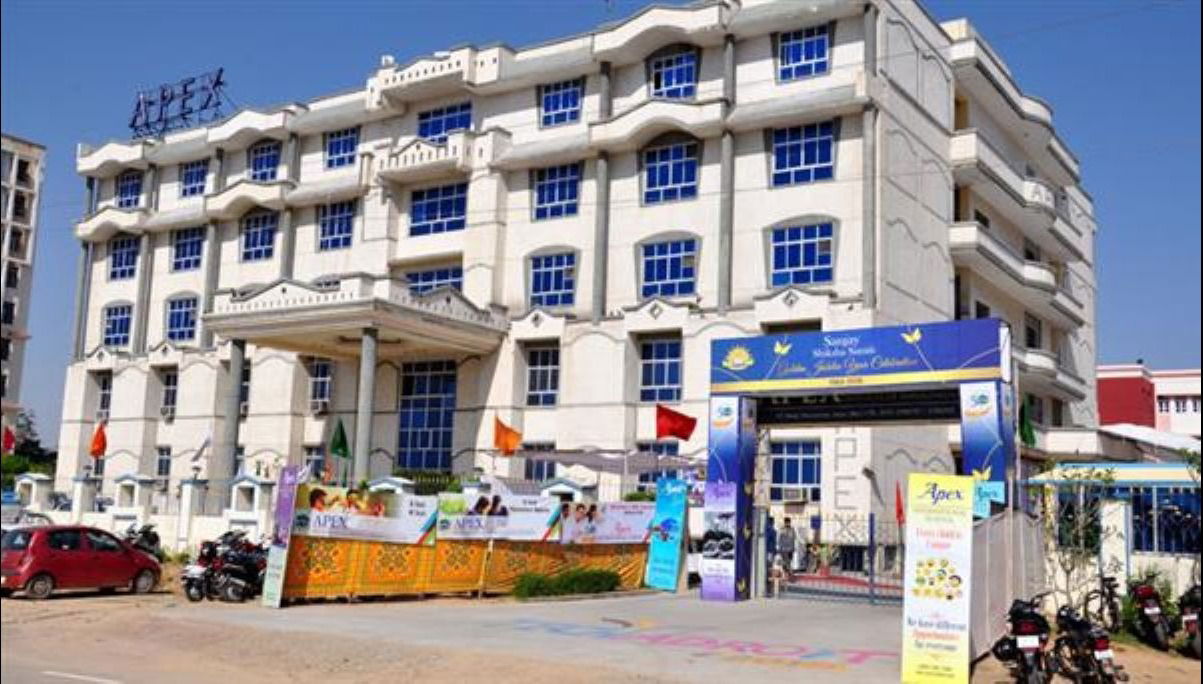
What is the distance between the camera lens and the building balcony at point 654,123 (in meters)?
33.3

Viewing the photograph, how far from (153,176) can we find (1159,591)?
1648 inches

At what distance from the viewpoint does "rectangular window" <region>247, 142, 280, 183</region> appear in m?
44.7

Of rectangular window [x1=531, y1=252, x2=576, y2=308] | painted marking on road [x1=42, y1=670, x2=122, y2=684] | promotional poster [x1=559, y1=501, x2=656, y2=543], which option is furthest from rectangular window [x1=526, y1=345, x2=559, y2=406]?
painted marking on road [x1=42, y1=670, x2=122, y2=684]

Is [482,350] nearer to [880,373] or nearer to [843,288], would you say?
[843,288]

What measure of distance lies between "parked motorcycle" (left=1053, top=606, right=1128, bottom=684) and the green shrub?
11.0 metres

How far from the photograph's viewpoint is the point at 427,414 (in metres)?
38.2

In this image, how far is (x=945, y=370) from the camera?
63.1 feet

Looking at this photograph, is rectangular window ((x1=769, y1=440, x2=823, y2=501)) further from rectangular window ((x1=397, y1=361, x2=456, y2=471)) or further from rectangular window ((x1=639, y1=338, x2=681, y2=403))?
rectangular window ((x1=397, y1=361, x2=456, y2=471))

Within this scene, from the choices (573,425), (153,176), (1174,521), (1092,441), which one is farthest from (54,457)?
(1174,521)

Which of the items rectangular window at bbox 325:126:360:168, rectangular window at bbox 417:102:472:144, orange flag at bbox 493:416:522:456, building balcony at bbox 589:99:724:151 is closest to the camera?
orange flag at bbox 493:416:522:456

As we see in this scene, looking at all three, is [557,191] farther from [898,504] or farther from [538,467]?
[898,504]

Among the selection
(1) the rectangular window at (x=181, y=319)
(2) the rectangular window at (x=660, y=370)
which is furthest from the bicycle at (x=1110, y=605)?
(1) the rectangular window at (x=181, y=319)

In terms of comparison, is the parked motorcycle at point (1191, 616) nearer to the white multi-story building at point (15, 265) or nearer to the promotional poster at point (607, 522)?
the promotional poster at point (607, 522)

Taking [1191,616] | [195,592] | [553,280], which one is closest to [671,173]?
[553,280]
